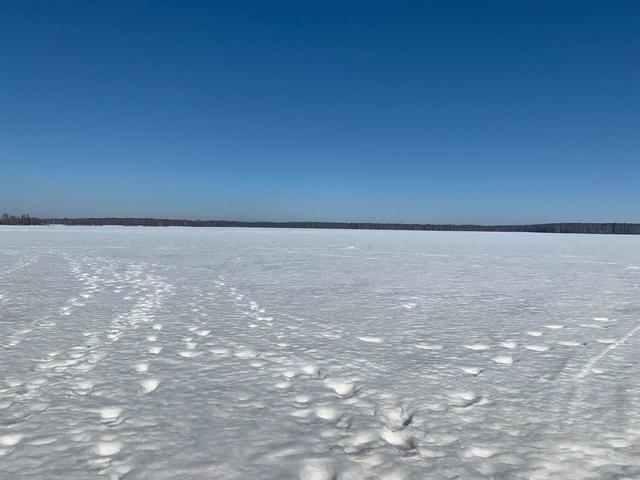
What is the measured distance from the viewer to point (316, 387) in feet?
11.6

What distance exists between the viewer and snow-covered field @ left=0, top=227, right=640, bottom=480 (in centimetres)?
245

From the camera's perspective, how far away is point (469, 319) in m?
6.04

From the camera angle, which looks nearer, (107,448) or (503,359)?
(107,448)

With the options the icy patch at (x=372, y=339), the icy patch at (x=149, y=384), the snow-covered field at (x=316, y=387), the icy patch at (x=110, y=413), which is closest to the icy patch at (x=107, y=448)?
the snow-covered field at (x=316, y=387)

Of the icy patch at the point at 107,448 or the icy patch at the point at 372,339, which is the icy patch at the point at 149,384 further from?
the icy patch at the point at 372,339

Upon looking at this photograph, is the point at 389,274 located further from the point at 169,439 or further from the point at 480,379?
the point at 169,439

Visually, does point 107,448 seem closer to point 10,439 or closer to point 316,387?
point 10,439

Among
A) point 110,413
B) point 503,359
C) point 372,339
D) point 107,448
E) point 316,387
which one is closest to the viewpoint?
point 107,448

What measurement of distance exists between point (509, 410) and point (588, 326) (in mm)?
3250

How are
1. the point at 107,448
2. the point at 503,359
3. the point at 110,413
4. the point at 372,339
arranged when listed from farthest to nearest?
1. the point at 372,339
2. the point at 503,359
3. the point at 110,413
4. the point at 107,448

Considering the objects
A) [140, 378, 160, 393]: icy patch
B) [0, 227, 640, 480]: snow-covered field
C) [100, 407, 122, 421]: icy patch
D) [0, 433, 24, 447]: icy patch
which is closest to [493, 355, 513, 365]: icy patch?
[0, 227, 640, 480]: snow-covered field

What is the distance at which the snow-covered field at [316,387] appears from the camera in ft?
8.05

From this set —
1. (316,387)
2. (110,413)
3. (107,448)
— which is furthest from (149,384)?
(316,387)

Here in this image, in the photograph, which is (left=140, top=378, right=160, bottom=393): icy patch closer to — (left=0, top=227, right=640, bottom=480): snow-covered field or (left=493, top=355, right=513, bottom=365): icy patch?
(left=0, top=227, right=640, bottom=480): snow-covered field
